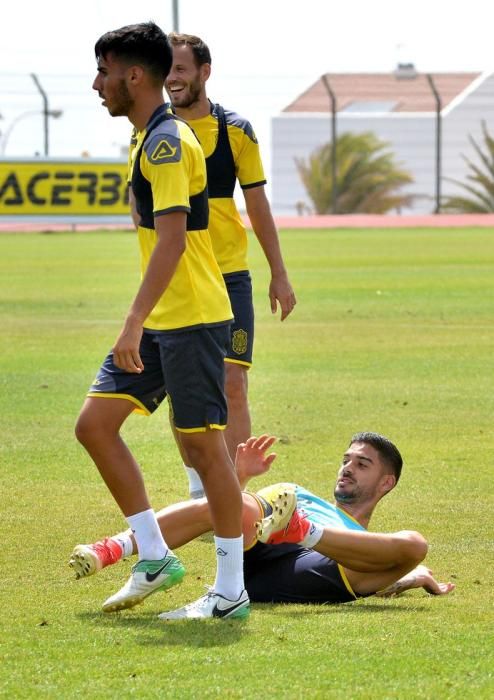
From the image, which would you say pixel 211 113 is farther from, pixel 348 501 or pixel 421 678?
pixel 421 678

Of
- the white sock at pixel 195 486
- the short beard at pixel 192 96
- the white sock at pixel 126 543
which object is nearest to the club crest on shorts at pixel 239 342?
the white sock at pixel 195 486

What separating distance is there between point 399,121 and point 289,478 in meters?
80.2

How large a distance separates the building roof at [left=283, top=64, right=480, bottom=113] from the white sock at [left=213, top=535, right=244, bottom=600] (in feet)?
288

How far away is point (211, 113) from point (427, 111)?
87.8m

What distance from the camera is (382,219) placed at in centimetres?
5534

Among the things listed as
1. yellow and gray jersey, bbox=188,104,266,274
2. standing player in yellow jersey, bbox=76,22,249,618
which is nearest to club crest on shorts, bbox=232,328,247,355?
yellow and gray jersey, bbox=188,104,266,274

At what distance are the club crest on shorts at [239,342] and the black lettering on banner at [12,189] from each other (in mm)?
40094

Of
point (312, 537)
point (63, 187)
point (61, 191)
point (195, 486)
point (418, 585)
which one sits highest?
point (312, 537)

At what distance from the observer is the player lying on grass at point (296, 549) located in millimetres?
6074

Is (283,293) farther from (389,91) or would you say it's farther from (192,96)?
(389,91)

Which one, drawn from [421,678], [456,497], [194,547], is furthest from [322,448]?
[421,678]

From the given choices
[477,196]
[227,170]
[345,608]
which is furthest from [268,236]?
[477,196]

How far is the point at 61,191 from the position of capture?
47125mm

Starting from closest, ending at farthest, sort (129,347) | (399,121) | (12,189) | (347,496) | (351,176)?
1. (129,347)
2. (347,496)
3. (12,189)
4. (351,176)
5. (399,121)
